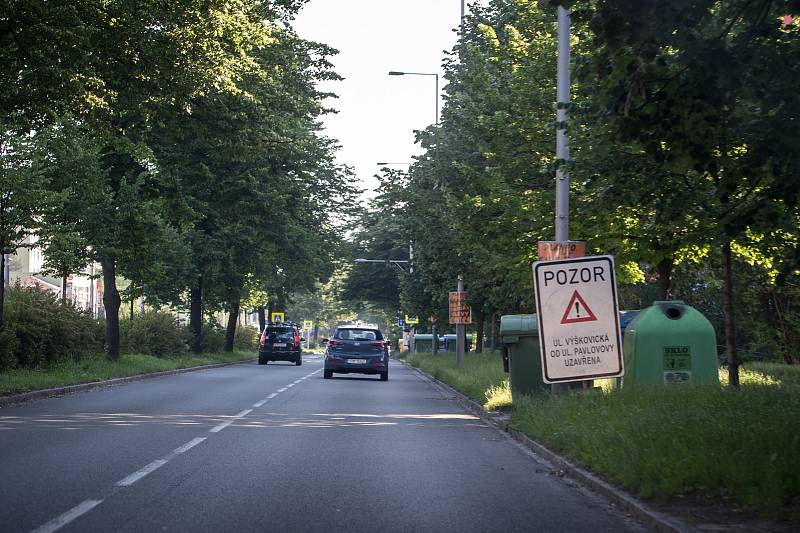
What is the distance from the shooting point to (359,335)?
1379 inches

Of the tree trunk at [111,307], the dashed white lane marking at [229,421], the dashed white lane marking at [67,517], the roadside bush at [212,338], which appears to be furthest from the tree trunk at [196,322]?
the dashed white lane marking at [67,517]

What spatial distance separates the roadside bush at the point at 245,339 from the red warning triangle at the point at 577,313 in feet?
184

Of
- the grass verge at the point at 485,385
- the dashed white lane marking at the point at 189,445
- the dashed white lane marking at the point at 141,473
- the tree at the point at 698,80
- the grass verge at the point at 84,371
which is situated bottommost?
the dashed white lane marking at the point at 141,473

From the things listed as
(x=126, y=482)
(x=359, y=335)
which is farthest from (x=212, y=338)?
(x=126, y=482)

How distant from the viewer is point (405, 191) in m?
39.9

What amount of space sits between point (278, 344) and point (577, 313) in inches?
1509

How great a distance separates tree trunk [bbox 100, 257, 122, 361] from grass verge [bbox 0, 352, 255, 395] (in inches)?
15.3

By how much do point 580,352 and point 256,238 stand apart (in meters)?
31.3

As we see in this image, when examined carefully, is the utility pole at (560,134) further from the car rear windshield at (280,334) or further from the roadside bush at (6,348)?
the car rear windshield at (280,334)

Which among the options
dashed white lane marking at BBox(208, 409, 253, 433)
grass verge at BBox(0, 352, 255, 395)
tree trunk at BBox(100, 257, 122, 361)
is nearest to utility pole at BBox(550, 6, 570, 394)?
dashed white lane marking at BBox(208, 409, 253, 433)

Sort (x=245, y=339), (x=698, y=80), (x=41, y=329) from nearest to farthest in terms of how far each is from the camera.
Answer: (x=698, y=80) → (x=41, y=329) → (x=245, y=339)

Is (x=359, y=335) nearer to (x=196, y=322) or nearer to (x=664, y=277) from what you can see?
(x=664, y=277)

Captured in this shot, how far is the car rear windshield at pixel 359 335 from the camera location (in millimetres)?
34938

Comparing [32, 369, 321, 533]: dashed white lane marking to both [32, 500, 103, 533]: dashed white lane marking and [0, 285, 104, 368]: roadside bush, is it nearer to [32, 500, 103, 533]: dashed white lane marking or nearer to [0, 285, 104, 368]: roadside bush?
[32, 500, 103, 533]: dashed white lane marking
